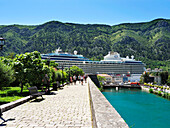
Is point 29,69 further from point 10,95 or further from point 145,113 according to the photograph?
point 145,113

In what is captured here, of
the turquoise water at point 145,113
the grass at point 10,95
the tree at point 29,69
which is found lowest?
the turquoise water at point 145,113

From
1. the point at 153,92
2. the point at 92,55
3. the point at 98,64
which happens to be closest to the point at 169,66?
the point at 92,55

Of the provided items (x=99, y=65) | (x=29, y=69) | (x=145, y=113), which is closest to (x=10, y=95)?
(x=29, y=69)

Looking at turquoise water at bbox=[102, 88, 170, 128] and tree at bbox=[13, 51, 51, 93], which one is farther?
turquoise water at bbox=[102, 88, 170, 128]

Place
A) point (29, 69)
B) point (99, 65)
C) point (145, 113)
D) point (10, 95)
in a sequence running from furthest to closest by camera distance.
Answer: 1. point (99, 65)
2. point (145, 113)
3. point (29, 69)
4. point (10, 95)

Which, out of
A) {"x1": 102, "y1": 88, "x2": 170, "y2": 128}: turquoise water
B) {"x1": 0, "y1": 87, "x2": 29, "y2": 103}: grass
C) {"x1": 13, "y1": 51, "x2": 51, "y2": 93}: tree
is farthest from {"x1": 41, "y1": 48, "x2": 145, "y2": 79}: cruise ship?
{"x1": 13, "y1": 51, "x2": 51, "y2": 93}: tree

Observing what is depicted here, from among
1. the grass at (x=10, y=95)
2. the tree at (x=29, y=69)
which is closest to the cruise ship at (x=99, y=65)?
the grass at (x=10, y=95)

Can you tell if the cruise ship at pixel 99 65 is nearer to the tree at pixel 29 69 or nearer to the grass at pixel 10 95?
the grass at pixel 10 95

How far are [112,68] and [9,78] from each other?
349 ft

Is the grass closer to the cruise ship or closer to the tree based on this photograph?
the tree

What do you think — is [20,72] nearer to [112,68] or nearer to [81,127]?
[81,127]

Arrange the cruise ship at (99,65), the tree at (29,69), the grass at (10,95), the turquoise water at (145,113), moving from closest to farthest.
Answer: the grass at (10,95) → the tree at (29,69) → the turquoise water at (145,113) → the cruise ship at (99,65)

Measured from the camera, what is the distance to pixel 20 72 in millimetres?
13250

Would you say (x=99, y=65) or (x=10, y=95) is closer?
(x=10, y=95)
